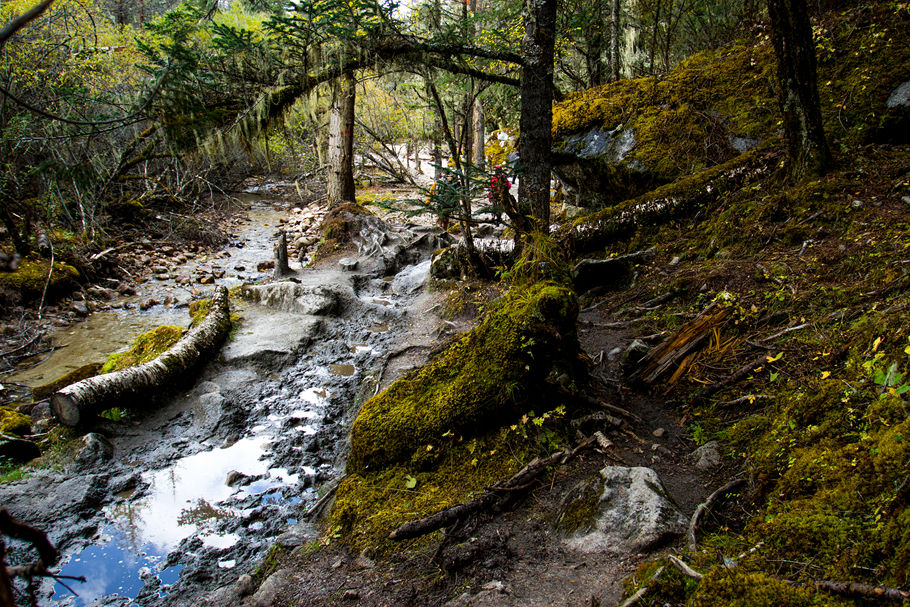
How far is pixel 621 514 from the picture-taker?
9.68ft

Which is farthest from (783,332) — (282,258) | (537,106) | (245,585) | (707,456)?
(282,258)

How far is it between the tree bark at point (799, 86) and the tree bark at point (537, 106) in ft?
7.82

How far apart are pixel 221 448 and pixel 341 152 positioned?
1034 centimetres

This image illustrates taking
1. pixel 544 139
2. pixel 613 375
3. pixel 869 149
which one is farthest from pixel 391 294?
pixel 869 149

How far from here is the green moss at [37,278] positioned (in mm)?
8695

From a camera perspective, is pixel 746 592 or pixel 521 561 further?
pixel 521 561

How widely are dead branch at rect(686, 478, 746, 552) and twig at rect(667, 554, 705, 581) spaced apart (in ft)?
1.05

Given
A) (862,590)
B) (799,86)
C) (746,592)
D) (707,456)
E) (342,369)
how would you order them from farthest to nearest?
(342,369)
(799,86)
(707,456)
(746,592)
(862,590)

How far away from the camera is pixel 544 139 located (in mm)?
5867

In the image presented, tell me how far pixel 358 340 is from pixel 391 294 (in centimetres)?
232

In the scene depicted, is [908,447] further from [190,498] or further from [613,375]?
[190,498]

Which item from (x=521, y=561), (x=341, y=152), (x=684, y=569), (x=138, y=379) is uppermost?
(x=341, y=152)

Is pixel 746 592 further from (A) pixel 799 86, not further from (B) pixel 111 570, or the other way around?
(A) pixel 799 86

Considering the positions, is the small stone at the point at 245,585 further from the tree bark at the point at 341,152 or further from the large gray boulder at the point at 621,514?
the tree bark at the point at 341,152
